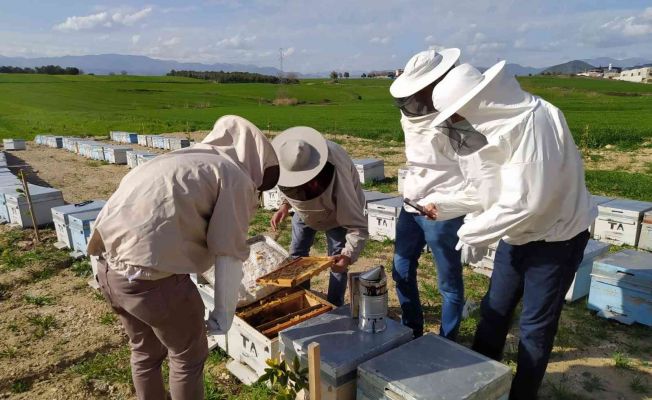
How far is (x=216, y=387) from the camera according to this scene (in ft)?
12.7

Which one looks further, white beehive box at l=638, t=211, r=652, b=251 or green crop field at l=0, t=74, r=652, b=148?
green crop field at l=0, t=74, r=652, b=148

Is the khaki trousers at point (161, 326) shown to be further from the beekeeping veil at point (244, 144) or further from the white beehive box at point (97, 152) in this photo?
the white beehive box at point (97, 152)

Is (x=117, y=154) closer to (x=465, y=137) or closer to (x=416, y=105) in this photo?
(x=416, y=105)

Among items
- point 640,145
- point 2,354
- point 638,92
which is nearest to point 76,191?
point 2,354

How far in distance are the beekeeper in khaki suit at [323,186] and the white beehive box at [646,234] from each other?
4474 mm

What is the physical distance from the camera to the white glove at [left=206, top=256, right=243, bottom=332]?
8.53ft

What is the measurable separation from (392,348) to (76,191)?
1119 centimetres

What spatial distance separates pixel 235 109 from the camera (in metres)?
46.1

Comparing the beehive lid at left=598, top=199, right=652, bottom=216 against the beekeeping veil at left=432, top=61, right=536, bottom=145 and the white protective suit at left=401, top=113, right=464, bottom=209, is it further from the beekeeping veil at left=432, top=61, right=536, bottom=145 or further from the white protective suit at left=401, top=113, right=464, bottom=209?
the beekeeping veil at left=432, top=61, right=536, bottom=145

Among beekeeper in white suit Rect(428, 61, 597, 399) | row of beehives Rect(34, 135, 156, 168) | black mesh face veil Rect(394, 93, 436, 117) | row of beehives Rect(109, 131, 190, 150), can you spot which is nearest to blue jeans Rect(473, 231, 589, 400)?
beekeeper in white suit Rect(428, 61, 597, 399)

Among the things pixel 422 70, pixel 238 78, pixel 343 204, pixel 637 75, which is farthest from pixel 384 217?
pixel 637 75

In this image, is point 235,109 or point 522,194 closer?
point 522,194

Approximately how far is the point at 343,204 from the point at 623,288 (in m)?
3.00

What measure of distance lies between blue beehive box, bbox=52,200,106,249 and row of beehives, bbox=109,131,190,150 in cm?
944
